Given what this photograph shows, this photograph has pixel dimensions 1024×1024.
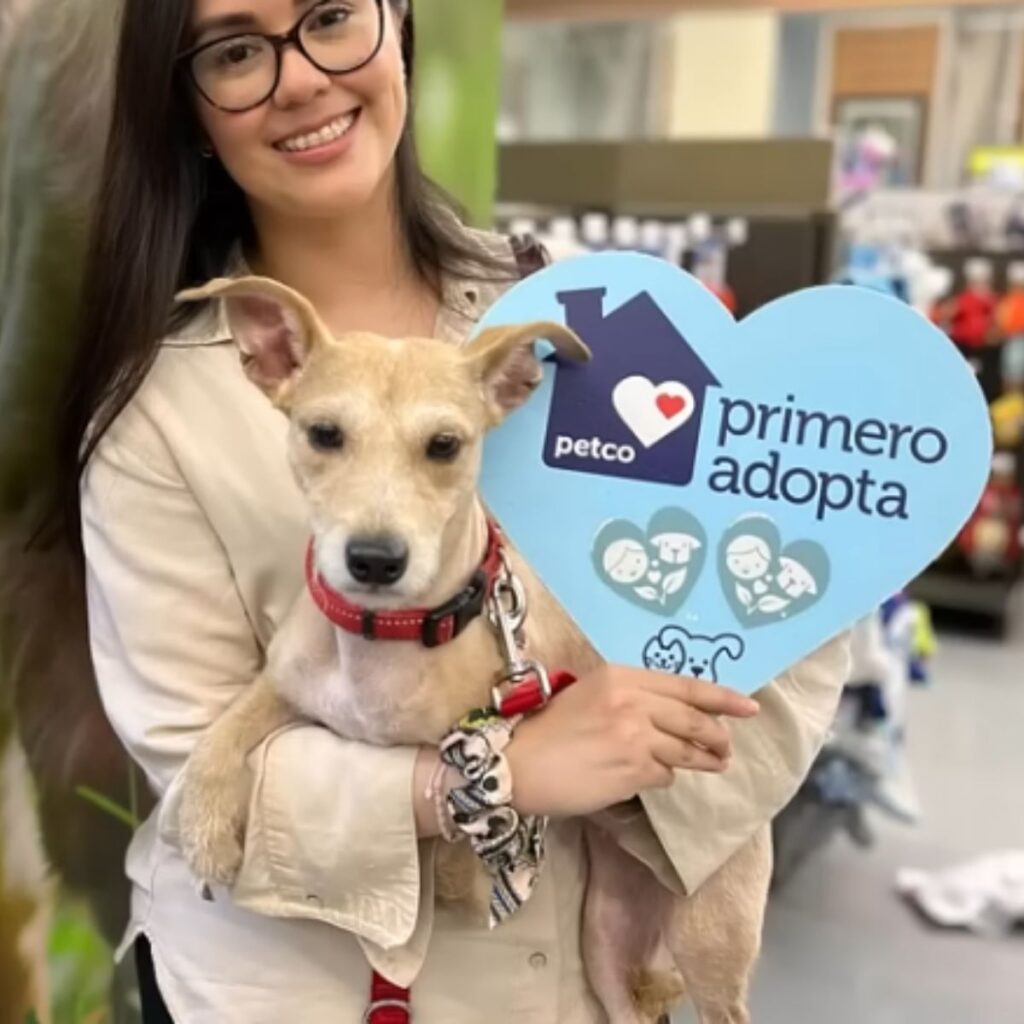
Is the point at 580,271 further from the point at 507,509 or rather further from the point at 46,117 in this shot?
the point at 46,117

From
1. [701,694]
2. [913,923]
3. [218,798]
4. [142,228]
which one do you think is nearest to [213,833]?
[218,798]

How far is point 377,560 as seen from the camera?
732 millimetres

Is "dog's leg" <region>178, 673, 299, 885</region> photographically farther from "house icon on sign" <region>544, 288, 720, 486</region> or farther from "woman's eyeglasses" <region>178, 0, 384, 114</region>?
"woman's eyeglasses" <region>178, 0, 384, 114</region>

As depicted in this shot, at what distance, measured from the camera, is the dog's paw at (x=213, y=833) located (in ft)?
2.77

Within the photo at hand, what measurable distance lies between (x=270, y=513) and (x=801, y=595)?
1.30ft

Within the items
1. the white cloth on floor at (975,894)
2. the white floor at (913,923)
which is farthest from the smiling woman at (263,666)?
the white cloth on floor at (975,894)

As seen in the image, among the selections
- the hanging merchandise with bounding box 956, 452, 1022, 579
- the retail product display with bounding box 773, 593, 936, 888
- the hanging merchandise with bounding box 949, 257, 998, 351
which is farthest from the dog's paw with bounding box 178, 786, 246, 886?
the hanging merchandise with bounding box 949, 257, 998, 351

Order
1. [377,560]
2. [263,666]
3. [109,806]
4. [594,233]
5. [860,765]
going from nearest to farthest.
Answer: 1. [377,560]
2. [263,666]
3. [109,806]
4. [860,765]
5. [594,233]

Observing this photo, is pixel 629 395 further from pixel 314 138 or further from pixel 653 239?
pixel 653 239

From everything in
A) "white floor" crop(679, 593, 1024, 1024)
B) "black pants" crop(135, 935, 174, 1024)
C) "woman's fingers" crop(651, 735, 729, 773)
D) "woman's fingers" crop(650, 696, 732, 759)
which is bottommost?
"white floor" crop(679, 593, 1024, 1024)

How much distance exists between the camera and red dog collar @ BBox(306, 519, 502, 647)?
82cm

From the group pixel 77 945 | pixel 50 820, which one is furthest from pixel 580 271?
pixel 77 945

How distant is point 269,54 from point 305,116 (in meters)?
0.05

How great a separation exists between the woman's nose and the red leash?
0.45m
